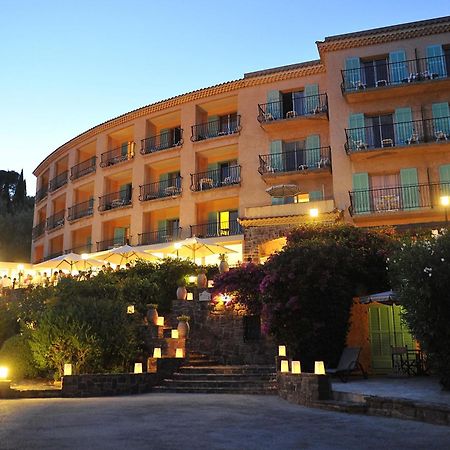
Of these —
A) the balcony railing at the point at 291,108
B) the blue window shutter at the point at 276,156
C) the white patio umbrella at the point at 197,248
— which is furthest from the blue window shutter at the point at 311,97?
the white patio umbrella at the point at 197,248

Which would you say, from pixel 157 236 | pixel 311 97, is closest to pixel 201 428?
pixel 311 97

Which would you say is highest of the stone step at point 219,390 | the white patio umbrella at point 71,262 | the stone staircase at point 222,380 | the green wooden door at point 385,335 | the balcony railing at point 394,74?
the balcony railing at point 394,74

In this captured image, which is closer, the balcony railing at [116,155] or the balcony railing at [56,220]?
the balcony railing at [116,155]

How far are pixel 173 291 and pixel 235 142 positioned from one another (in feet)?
35.6

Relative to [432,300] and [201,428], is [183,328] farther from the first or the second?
[201,428]

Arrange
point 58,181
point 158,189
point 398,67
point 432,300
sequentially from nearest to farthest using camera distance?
point 432,300, point 398,67, point 158,189, point 58,181

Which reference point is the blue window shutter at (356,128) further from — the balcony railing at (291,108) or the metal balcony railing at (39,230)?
the metal balcony railing at (39,230)

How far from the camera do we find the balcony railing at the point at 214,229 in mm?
27281

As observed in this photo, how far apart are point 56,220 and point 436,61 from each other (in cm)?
2562

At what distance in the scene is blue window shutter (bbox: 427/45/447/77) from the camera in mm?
23078

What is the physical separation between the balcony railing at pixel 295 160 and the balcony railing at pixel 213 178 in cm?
182

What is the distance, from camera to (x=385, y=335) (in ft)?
45.1

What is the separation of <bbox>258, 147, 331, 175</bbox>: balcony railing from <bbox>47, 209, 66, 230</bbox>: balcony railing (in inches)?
620

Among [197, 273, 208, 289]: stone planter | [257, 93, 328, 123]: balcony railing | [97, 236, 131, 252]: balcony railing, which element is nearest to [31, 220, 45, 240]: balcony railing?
[97, 236, 131, 252]: balcony railing
